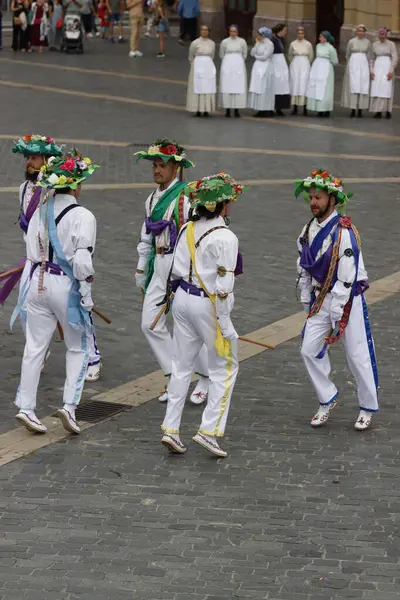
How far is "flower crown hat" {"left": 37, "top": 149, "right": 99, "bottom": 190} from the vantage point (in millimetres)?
9008

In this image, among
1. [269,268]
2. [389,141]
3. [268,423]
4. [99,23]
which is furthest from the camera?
[99,23]

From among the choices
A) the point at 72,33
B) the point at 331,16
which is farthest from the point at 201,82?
the point at 331,16

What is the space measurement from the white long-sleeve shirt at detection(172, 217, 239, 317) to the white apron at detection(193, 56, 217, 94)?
53.6 ft

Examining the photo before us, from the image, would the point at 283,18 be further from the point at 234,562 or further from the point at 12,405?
the point at 234,562

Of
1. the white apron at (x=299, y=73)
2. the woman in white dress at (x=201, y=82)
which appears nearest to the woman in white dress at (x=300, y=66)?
the white apron at (x=299, y=73)

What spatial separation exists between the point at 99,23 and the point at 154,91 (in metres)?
14.5

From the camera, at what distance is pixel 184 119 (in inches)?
962

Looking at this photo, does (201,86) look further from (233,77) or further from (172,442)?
(172,442)

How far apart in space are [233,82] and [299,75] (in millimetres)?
1279

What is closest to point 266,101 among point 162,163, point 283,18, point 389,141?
point 389,141

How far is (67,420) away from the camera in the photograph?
29.8 feet

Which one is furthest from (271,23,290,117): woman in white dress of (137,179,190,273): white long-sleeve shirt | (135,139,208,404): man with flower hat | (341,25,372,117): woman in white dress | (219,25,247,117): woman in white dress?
(137,179,190,273): white long-sleeve shirt

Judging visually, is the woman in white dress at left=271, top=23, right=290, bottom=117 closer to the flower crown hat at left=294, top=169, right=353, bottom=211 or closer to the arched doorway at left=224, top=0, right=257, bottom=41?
the arched doorway at left=224, top=0, right=257, bottom=41

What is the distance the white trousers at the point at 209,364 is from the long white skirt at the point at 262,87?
16.6 meters
